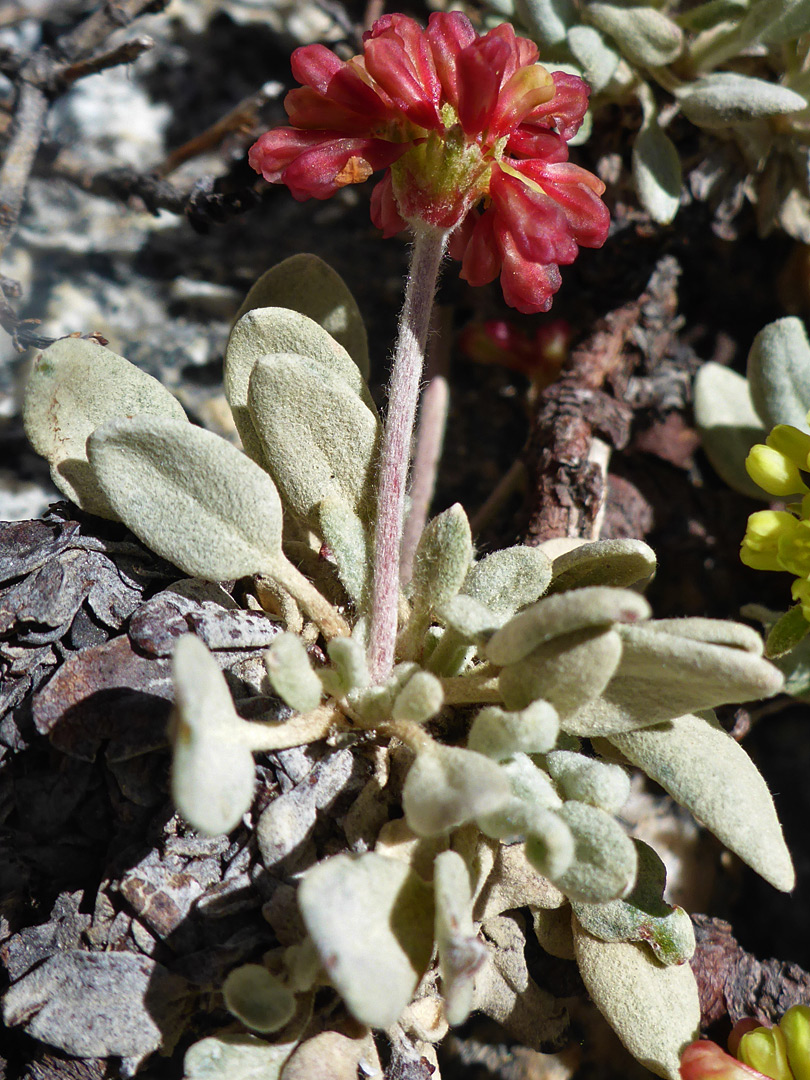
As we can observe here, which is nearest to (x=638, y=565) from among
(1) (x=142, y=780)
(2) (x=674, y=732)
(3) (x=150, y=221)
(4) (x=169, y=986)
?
(2) (x=674, y=732)

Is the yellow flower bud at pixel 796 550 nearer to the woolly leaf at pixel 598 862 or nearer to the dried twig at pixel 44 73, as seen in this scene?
the woolly leaf at pixel 598 862

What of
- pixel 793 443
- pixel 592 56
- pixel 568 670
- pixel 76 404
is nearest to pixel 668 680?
pixel 568 670

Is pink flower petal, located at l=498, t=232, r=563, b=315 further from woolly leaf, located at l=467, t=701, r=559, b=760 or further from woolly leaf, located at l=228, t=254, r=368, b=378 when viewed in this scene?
woolly leaf, located at l=467, t=701, r=559, b=760

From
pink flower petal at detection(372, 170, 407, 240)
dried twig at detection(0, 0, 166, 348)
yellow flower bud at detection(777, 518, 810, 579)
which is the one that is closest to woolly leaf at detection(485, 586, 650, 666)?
yellow flower bud at detection(777, 518, 810, 579)

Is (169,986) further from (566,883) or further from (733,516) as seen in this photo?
(733,516)

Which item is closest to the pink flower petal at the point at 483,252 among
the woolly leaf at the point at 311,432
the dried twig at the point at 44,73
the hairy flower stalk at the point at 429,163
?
the hairy flower stalk at the point at 429,163
